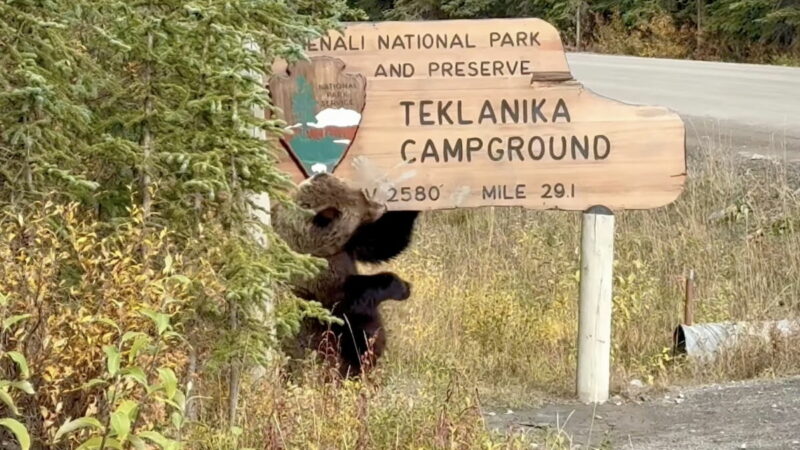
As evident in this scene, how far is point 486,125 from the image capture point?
4.79m

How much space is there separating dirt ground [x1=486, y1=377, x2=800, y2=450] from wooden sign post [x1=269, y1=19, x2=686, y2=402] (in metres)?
0.84

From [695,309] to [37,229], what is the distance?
13.4 ft

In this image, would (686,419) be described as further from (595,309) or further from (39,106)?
(39,106)

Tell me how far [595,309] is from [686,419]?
0.62 m

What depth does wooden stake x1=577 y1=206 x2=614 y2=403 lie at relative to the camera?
489 centimetres

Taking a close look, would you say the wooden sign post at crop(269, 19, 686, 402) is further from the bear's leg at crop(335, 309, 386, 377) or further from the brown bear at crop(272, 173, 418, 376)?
the bear's leg at crop(335, 309, 386, 377)

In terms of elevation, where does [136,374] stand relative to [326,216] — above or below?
below

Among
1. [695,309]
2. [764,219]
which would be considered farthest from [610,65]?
[695,309]

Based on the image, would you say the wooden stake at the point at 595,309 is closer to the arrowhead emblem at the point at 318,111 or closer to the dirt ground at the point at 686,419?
the dirt ground at the point at 686,419

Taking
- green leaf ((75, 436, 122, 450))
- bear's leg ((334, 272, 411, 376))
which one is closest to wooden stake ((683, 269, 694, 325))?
bear's leg ((334, 272, 411, 376))

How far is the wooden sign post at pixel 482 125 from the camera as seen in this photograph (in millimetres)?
4750

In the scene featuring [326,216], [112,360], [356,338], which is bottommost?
[356,338]

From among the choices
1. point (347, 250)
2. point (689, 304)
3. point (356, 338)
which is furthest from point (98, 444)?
point (689, 304)

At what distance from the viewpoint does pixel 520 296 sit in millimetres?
6355
